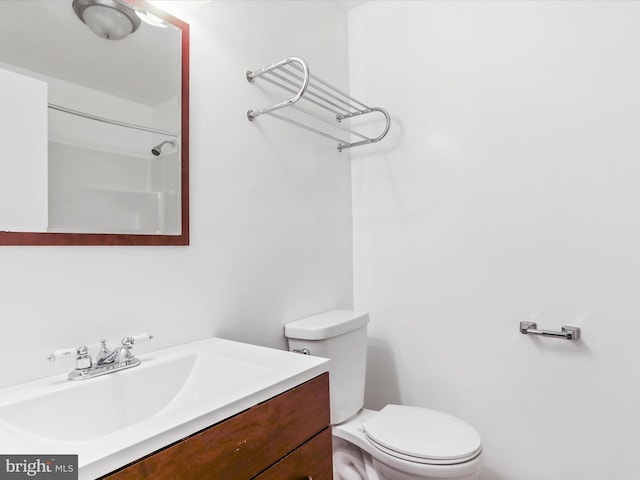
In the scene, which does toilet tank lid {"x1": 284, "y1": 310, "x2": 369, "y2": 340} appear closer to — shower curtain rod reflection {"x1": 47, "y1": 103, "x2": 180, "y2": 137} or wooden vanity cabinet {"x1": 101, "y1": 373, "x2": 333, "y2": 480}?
wooden vanity cabinet {"x1": 101, "y1": 373, "x2": 333, "y2": 480}

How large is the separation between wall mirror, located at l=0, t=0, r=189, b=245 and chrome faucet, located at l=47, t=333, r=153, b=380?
0.81 ft

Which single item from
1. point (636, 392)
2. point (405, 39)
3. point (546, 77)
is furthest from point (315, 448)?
point (405, 39)

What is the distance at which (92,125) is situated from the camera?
3.06 feet

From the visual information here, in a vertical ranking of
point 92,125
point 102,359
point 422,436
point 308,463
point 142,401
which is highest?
point 92,125

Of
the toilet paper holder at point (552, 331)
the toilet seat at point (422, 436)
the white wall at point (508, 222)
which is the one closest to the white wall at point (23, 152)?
the toilet seat at point (422, 436)

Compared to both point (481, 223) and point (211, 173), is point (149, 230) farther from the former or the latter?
point (481, 223)

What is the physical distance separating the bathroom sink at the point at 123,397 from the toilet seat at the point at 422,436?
2.19 feet

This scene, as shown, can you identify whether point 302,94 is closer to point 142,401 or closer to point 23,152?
point 23,152

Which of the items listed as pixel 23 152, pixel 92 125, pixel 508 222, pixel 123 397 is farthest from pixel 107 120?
pixel 508 222

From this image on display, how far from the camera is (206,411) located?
2.02ft

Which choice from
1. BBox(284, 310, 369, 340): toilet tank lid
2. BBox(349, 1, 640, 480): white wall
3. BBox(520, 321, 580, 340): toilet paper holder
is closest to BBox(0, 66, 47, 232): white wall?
BBox(284, 310, 369, 340): toilet tank lid

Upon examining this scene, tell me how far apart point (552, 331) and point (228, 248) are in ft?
4.11

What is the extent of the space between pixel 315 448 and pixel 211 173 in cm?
86

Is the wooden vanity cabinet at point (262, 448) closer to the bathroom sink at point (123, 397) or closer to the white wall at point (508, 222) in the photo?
the bathroom sink at point (123, 397)
